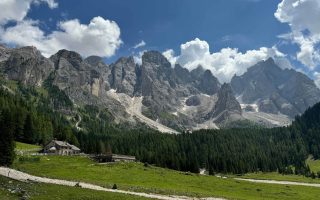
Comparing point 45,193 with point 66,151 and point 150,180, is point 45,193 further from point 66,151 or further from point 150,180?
point 66,151

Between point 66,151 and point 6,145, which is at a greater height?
point 66,151

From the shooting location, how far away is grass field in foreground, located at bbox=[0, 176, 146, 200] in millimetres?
51562

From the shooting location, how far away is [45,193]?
5544 cm

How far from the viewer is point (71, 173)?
94438mm

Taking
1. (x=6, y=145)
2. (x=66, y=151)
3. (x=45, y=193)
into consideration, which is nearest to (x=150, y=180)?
(x=6, y=145)

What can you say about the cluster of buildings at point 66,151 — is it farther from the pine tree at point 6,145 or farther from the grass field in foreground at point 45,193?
the grass field in foreground at point 45,193

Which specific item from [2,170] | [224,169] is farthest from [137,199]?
[224,169]

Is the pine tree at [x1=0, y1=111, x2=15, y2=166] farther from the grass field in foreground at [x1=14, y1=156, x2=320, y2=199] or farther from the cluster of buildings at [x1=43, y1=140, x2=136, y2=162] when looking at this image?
the cluster of buildings at [x1=43, y1=140, x2=136, y2=162]

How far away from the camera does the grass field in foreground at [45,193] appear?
169 feet

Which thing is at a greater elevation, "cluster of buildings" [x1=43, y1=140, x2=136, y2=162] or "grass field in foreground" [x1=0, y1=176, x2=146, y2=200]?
"cluster of buildings" [x1=43, y1=140, x2=136, y2=162]

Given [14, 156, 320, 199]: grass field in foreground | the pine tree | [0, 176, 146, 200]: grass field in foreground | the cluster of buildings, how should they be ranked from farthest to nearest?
the cluster of buildings
[14, 156, 320, 199]: grass field in foreground
the pine tree
[0, 176, 146, 200]: grass field in foreground

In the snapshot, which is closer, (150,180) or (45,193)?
(45,193)

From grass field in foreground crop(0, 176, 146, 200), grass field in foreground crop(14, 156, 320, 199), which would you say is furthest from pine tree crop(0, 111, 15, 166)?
grass field in foreground crop(0, 176, 146, 200)

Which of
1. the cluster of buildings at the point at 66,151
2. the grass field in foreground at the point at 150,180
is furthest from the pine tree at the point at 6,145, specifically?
the cluster of buildings at the point at 66,151
